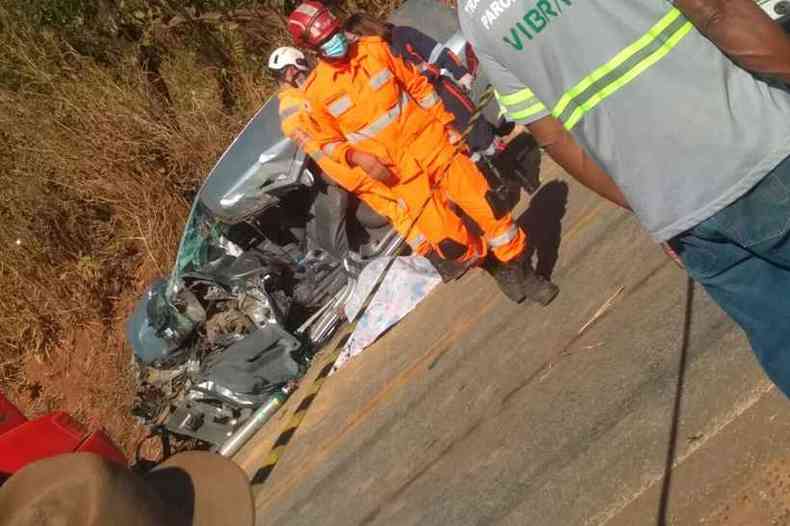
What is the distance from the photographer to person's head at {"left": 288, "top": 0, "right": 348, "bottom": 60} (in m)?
5.42

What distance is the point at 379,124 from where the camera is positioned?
5.64 meters

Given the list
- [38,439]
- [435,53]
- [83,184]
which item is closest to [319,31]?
[435,53]

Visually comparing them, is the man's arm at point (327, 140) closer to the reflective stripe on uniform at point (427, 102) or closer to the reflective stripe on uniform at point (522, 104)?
the reflective stripe on uniform at point (427, 102)

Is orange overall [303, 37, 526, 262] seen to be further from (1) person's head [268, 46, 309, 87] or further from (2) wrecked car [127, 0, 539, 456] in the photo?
(2) wrecked car [127, 0, 539, 456]

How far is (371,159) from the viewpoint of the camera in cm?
558

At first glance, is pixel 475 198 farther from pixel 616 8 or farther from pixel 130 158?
pixel 130 158

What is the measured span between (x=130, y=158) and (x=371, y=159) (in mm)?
6162

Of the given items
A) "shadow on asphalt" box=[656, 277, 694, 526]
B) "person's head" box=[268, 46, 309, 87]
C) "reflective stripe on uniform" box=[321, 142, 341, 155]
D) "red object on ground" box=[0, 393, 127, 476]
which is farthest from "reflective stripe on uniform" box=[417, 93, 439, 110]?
"red object on ground" box=[0, 393, 127, 476]

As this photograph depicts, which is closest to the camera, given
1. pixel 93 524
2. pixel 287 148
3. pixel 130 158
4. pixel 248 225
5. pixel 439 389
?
pixel 93 524

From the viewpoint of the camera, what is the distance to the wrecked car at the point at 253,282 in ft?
23.3

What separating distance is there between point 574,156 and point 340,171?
3.34 m

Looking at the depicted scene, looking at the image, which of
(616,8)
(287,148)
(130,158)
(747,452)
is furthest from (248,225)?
(616,8)

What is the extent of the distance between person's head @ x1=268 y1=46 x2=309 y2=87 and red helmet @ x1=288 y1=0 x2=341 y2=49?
0.56 meters

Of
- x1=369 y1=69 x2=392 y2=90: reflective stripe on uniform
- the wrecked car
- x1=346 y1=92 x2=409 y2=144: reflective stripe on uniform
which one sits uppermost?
x1=369 y1=69 x2=392 y2=90: reflective stripe on uniform
